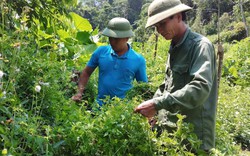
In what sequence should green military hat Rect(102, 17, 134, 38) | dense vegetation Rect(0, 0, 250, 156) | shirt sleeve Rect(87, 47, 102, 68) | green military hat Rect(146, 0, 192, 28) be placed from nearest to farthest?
dense vegetation Rect(0, 0, 250, 156)
green military hat Rect(146, 0, 192, 28)
green military hat Rect(102, 17, 134, 38)
shirt sleeve Rect(87, 47, 102, 68)

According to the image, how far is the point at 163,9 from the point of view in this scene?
224 cm

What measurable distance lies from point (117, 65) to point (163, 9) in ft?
4.38

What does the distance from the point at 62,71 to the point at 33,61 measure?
12.4 inches

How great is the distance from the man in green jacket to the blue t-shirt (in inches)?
41.1

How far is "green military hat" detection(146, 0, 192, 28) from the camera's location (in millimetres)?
2197

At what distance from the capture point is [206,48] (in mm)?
2119

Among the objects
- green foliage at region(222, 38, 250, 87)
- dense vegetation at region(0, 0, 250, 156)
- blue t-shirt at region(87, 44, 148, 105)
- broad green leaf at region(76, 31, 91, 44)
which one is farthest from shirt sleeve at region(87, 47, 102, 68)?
green foliage at region(222, 38, 250, 87)

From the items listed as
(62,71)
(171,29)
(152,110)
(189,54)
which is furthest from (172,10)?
(62,71)

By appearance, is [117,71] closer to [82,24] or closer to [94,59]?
[94,59]

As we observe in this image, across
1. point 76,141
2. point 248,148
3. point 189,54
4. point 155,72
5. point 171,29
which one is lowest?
point 248,148

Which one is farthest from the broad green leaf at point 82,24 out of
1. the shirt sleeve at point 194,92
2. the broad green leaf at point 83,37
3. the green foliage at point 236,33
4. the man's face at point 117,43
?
the green foliage at point 236,33

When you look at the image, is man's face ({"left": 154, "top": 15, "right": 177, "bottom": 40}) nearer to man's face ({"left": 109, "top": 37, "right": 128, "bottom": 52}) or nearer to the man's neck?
the man's neck

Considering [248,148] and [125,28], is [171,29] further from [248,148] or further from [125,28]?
[248,148]

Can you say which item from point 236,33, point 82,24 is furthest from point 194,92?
point 236,33
